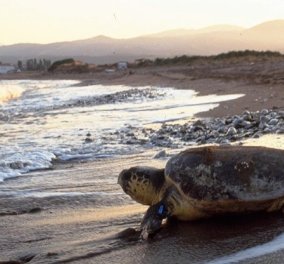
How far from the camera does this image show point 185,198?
415 cm

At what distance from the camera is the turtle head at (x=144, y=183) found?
4.58 metres

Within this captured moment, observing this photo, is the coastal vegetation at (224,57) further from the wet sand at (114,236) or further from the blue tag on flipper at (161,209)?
the blue tag on flipper at (161,209)

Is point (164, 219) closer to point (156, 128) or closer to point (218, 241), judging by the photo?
point (218, 241)

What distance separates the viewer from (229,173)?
415 cm

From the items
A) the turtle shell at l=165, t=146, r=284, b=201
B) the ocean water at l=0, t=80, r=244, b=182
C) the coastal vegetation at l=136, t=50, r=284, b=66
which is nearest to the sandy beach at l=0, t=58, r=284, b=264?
the turtle shell at l=165, t=146, r=284, b=201

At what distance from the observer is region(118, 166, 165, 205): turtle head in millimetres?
4578

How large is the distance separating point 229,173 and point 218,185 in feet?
0.43

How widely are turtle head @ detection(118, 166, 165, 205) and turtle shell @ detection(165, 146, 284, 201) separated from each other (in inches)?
8.8

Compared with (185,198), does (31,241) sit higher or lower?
lower

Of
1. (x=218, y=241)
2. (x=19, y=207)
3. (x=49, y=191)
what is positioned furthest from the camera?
(x=49, y=191)

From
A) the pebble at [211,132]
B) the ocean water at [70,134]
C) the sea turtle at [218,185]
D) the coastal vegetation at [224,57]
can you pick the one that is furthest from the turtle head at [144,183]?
the coastal vegetation at [224,57]

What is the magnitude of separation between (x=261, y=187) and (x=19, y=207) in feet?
7.82

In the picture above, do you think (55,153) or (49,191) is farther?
(55,153)

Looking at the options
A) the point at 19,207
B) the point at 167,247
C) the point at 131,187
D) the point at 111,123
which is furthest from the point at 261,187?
the point at 111,123
